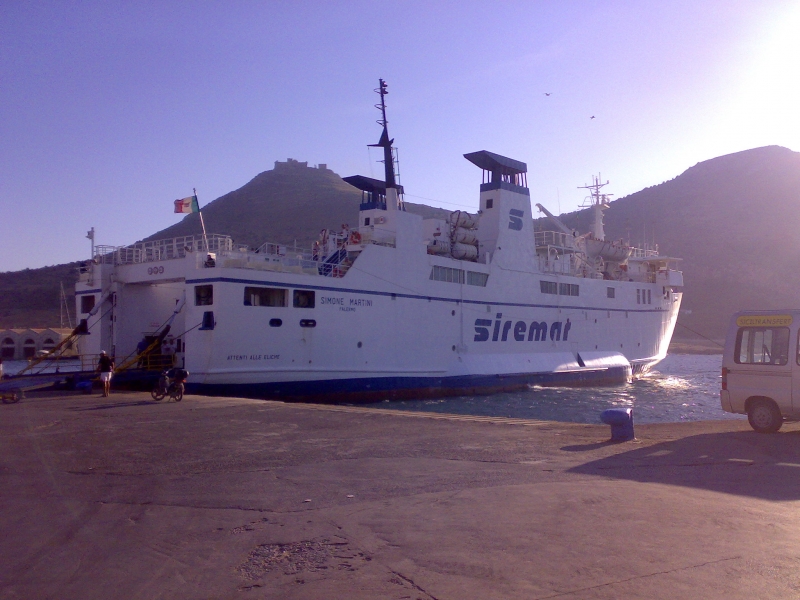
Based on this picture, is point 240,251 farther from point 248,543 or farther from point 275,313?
point 248,543

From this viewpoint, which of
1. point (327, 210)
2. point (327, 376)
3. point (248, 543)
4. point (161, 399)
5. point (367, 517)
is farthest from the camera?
point (327, 210)

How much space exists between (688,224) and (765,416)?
100251 mm

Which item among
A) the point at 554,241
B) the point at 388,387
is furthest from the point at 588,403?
the point at 554,241

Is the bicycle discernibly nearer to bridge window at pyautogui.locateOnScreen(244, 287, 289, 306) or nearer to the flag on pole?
bridge window at pyautogui.locateOnScreen(244, 287, 289, 306)

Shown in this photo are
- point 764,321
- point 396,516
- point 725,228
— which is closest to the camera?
point 396,516

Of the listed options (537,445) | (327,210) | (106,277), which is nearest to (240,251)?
(106,277)

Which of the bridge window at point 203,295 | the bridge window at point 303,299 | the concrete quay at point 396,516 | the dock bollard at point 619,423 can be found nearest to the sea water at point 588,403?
the bridge window at point 303,299

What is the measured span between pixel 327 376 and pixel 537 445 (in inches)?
479

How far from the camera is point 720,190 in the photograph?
114938 millimetres

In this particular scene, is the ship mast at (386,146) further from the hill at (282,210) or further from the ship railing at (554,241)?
the hill at (282,210)

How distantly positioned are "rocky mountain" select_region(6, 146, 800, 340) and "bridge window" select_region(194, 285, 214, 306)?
49.7 meters

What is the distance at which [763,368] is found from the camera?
10.4m

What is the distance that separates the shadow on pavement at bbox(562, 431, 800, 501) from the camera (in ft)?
22.3

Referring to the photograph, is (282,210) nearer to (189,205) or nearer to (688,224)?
(688,224)
